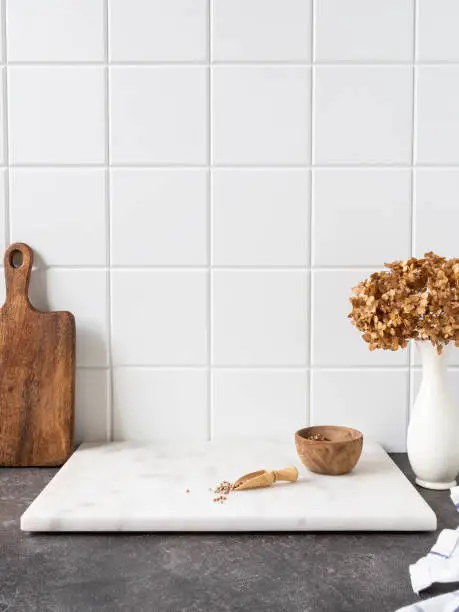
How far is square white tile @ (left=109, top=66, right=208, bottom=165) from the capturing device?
120cm

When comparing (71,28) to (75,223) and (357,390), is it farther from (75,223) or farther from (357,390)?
(357,390)

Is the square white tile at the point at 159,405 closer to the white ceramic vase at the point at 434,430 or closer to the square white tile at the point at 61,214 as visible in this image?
the square white tile at the point at 61,214

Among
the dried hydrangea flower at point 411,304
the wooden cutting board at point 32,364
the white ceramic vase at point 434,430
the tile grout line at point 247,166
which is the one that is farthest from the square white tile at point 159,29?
the white ceramic vase at point 434,430

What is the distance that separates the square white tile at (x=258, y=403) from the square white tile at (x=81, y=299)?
0.23 meters

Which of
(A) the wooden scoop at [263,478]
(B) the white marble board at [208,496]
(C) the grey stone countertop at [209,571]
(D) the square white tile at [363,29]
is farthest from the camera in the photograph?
(D) the square white tile at [363,29]

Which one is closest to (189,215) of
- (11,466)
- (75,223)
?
(75,223)

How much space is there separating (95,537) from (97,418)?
1.24 ft

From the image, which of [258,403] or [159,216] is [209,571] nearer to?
[258,403]

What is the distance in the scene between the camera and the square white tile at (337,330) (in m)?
1.21

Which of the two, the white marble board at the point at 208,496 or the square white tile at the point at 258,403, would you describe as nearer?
the white marble board at the point at 208,496

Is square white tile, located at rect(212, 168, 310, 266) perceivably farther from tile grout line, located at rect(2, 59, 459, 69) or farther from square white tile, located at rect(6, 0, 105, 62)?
square white tile, located at rect(6, 0, 105, 62)

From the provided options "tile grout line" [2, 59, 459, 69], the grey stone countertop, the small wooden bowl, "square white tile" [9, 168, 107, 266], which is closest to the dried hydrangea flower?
the small wooden bowl

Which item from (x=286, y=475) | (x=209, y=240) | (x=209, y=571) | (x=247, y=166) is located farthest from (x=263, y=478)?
(x=247, y=166)

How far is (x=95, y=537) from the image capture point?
89 centimetres
